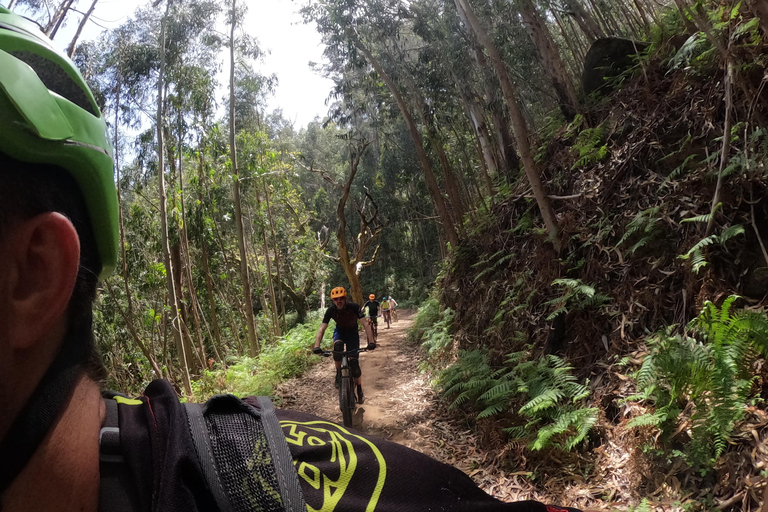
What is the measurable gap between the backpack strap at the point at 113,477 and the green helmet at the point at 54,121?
1.30ft

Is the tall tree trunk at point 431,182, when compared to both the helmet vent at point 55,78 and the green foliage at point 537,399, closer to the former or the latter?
the green foliage at point 537,399

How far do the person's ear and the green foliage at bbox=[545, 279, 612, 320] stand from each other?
185 inches

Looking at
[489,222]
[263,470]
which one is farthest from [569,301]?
[263,470]

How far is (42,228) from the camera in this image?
2.43 feet

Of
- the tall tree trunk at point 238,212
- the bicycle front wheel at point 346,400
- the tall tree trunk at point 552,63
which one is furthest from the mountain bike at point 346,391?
the tall tree trunk at point 552,63

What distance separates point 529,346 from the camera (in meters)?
5.14

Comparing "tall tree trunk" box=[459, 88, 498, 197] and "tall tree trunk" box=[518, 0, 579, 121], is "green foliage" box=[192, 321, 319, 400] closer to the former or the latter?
"tall tree trunk" box=[459, 88, 498, 197]

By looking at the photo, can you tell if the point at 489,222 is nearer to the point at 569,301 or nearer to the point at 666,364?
the point at 569,301

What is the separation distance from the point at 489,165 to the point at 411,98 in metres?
3.82

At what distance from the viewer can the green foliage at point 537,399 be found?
11.9ft

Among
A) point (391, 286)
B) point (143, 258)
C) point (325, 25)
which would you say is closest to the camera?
point (143, 258)

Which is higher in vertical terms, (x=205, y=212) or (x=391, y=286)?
(x=205, y=212)

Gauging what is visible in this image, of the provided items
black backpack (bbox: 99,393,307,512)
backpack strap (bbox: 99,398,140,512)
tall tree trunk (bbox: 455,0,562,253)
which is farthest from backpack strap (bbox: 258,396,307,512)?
tall tree trunk (bbox: 455,0,562,253)

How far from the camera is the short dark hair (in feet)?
2.38
